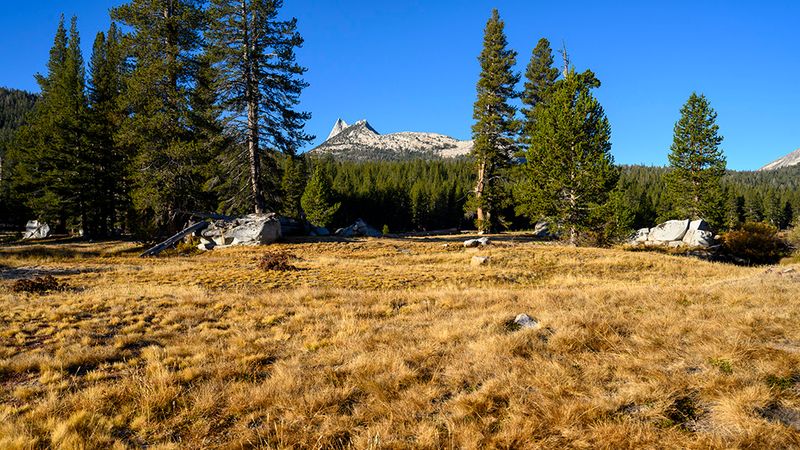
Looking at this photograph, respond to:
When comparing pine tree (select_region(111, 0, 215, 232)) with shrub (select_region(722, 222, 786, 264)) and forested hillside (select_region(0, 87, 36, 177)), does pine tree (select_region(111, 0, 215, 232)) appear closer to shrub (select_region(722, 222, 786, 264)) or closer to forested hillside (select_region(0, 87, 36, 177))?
shrub (select_region(722, 222, 786, 264))

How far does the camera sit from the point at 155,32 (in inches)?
1027

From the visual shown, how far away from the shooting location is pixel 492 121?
1324 inches

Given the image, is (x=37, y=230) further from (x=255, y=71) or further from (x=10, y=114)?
(x=10, y=114)

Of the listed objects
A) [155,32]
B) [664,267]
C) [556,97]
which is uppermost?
[155,32]

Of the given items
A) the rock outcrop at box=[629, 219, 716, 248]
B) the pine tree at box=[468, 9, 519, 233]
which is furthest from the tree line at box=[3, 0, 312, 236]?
the rock outcrop at box=[629, 219, 716, 248]

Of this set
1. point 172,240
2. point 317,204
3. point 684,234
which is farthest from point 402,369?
point 317,204

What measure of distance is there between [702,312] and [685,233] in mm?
35229

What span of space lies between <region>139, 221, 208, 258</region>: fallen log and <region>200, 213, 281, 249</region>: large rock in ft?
1.90

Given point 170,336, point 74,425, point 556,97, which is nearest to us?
point 74,425

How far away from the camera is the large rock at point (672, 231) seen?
116 ft

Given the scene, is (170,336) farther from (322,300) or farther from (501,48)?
(501,48)

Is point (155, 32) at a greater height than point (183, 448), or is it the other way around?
point (155, 32)

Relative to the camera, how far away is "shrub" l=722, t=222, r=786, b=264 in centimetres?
3062

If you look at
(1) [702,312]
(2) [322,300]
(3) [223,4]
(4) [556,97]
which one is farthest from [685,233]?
(3) [223,4]
